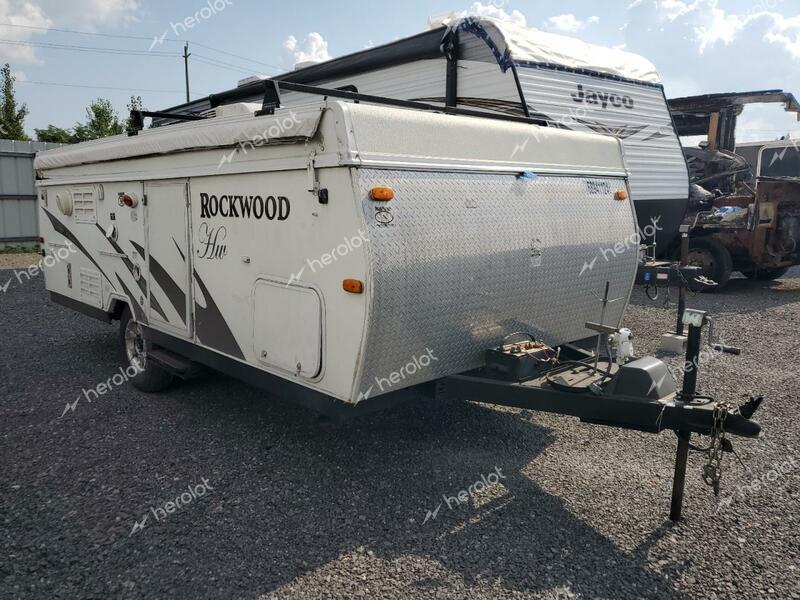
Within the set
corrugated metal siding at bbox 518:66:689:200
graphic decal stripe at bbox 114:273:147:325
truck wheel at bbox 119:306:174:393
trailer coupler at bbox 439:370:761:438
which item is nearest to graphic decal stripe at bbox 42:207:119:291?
graphic decal stripe at bbox 114:273:147:325

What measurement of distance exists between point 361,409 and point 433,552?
867mm

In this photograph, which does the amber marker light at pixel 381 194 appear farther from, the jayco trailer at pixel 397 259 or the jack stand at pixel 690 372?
the jack stand at pixel 690 372

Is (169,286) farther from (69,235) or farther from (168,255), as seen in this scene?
(69,235)

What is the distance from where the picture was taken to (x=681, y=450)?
11.0ft

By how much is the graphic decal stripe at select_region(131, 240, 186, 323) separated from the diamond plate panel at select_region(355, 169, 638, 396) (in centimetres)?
207

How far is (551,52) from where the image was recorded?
258 inches

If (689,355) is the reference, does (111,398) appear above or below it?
below

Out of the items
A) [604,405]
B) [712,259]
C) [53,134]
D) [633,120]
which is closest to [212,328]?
[604,405]

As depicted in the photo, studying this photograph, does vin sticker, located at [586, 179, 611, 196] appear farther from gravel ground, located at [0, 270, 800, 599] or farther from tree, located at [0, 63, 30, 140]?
tree, located at [0, 63, 30, 140]

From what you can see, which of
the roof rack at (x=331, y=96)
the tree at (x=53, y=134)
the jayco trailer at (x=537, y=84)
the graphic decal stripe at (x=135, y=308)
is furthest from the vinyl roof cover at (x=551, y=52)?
the tree at (x=53, y=134)

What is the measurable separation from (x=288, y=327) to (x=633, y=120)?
225 inches

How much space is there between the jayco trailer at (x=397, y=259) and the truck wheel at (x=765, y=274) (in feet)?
27.3

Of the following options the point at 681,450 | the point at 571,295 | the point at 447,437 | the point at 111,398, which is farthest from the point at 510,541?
the point at 111,398

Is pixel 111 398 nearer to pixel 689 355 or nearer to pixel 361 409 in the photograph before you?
pixel 361 409
